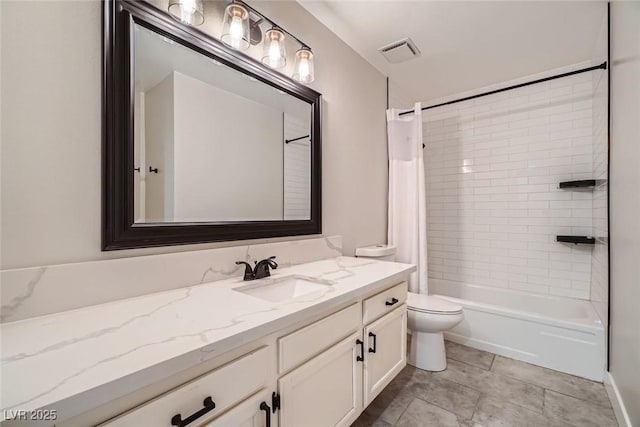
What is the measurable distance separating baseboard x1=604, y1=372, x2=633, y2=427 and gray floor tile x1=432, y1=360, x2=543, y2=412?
0.33 m

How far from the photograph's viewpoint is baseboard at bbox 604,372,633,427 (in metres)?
1.40

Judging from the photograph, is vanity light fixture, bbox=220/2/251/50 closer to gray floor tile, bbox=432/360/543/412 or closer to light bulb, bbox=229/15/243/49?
light bulb, bbox=229/15/243/49

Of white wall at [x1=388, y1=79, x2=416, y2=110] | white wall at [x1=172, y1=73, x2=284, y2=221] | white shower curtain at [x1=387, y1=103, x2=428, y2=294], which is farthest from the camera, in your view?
white wall at [x1=388, y1=79, x2=416, y2=110]

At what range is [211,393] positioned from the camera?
70 centimetres

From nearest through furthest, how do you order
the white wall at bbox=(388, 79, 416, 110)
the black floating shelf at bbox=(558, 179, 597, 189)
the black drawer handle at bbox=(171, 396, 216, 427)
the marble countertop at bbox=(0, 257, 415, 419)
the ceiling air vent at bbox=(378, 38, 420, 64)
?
the marble countertop at bbox=(0, 257, 415, 419)
the black drawer handle at bbox=(171, 396, 216, 427)
the ceiling air vent at bbox=(378, 38, 420, 64)
the black floating shelf at bbox=(558, 179, 597, 189)
the white wall at bbox=(388, 79, 416, 110)

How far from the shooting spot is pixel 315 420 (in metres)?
1.03

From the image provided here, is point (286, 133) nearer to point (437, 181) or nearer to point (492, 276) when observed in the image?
point (437, 181)

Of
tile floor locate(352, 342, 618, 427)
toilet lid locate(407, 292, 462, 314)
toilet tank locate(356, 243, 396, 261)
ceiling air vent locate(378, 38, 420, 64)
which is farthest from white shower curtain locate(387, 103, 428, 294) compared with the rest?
tile floor locate(352, 342, 618, 427)

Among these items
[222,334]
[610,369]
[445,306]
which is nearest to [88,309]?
[222,334]

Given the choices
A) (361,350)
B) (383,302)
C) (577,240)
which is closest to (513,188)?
(577,240)

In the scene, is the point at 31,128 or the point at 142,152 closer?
the point at 31,128

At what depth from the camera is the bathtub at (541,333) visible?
1.88 meters

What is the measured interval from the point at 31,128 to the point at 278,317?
92 cm

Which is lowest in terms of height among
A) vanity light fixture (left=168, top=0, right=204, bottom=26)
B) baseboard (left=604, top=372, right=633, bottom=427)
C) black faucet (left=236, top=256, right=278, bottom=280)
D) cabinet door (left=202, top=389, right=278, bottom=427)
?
baseboard (left=604, top=372, right=633, bottom=427)
